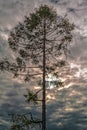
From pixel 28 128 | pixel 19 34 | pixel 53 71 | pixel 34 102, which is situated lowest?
pixel 28 128

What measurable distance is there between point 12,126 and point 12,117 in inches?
26.1

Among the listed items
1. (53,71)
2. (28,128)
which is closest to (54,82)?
(53,71)

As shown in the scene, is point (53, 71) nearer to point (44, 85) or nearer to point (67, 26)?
point (44, 85)

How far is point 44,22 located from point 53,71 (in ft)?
13.7

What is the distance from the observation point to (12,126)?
28.6 metres

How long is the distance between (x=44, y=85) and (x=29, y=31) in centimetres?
479

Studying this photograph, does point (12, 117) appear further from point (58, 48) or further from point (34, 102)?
point (58, 48)

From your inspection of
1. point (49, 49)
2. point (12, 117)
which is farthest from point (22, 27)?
point (12, 117)

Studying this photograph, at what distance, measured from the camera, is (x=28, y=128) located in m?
28.8

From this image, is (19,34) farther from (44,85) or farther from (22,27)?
(44,85)

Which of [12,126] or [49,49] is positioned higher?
[49,49]

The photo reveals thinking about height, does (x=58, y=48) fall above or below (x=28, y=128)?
above

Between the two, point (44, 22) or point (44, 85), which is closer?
point (44, 85)

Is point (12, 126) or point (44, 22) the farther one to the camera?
point (44, 22)
